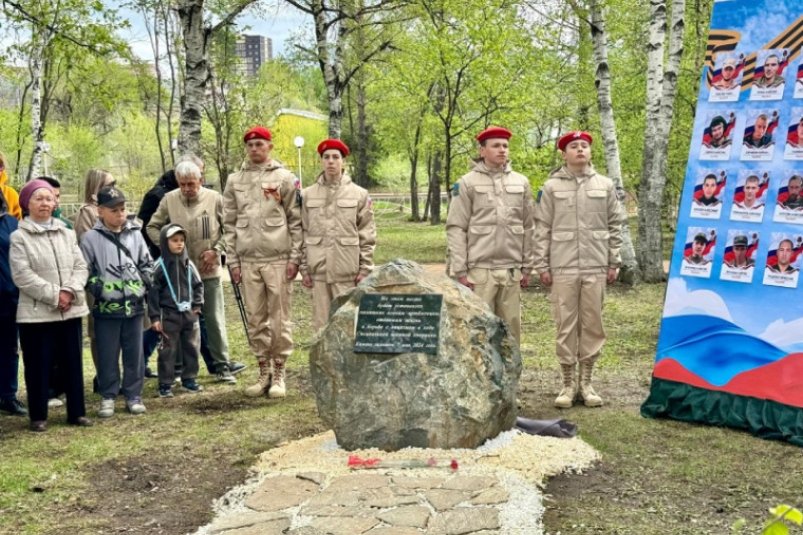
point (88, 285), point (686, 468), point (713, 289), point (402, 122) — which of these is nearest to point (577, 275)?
point (713, 289)

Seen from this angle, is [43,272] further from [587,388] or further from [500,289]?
[587,388]

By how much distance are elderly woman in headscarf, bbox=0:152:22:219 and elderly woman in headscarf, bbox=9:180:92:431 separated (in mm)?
602

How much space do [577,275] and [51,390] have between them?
4450 mm

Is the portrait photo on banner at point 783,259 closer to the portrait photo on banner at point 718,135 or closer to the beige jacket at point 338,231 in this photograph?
the portrait photo on banner at point 718,135

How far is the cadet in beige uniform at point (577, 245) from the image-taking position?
6.32 metres

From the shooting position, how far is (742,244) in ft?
19.2

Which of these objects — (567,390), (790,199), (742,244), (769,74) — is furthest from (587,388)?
(769,74)

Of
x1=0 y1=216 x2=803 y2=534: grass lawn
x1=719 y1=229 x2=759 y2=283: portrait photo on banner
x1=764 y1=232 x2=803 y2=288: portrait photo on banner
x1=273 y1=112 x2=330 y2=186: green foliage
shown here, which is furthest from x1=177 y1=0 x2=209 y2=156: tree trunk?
x1=273 y1=112 x2=330 y2=186: green foliage

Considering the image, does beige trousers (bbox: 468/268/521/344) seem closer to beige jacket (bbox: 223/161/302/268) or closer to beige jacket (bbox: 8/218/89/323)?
beige jacket (bbox: 223/161/302/268)

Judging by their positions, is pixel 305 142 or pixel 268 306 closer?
pixel 268 306

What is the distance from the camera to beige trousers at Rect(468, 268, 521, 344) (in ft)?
21.0

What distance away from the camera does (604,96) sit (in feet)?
43.4

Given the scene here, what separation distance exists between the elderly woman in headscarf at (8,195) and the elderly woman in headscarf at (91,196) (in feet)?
1.61

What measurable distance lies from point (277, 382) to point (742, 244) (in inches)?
152
